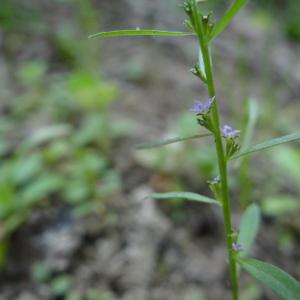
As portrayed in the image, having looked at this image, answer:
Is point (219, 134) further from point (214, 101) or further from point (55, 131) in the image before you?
point (55, 131)

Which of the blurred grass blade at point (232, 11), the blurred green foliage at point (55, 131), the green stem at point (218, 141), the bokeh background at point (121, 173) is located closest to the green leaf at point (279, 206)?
the bokeh background at point (121, 173)

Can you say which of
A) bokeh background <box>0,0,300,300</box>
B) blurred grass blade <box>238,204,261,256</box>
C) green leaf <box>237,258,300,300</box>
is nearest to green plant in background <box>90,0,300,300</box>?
green leaf <box>237,258,300,300</box>

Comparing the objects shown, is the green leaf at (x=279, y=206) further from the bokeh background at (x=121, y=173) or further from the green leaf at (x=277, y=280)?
the green leaf at (x=277, y=280)

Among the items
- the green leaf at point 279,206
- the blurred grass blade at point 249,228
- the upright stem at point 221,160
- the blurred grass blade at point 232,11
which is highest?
the blurred grass blade at point 232,11

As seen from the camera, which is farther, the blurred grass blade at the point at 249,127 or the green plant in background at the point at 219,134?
the blurred grass blade at the point at 249,127

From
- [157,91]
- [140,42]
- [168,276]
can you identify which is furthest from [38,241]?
[140,42]

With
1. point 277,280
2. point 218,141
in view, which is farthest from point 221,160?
point 277,280
